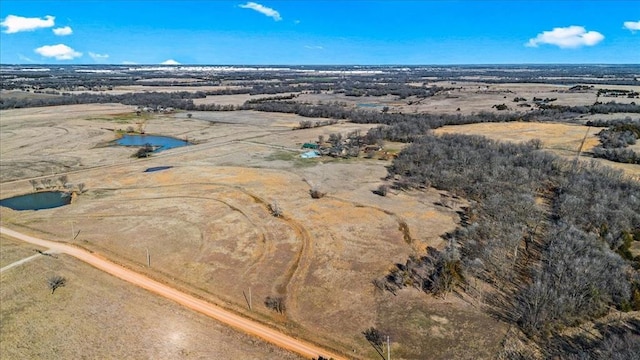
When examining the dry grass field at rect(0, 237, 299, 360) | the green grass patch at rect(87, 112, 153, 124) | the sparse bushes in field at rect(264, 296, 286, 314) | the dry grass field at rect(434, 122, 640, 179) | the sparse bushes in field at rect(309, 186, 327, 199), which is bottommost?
the dry grass field at rect(0, 237, 299, 360)

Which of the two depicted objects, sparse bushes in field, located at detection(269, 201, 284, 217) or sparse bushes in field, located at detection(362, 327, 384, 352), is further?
sparse bushes in field, located at detection(269, 201, 284, 217)

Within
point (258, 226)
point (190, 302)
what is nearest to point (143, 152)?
point (258, 226)

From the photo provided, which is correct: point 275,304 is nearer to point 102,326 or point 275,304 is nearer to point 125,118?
point 102,326

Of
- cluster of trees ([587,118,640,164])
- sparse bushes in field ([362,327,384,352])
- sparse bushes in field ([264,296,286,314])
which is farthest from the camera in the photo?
cluster of trees ([587,118,640,164])

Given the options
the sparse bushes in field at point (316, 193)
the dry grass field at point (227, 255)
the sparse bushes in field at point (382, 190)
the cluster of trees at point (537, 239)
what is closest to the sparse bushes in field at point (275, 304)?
the dry grass field at point (227, 255)

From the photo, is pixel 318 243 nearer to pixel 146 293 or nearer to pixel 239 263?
pixel 239 263

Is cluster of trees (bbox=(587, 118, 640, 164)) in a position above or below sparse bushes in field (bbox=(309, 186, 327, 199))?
above

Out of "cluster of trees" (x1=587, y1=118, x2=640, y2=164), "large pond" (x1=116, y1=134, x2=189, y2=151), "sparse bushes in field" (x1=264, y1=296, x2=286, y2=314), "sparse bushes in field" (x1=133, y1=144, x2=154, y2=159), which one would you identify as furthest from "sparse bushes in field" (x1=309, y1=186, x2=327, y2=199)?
"cluster of trees" (x1=587, y1=118, x2=640, y2=164)

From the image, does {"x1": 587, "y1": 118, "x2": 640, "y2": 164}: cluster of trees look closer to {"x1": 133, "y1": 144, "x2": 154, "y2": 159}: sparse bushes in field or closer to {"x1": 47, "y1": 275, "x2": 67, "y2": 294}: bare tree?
{"x1": 47, "y1": 275, "x2": 67, "y2": 294}: bare tree

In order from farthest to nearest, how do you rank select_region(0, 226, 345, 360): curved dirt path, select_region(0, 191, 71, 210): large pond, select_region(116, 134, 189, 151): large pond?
1. select_region(116, 134, 189, 151): large pond
2. select_region(0, 191, 71, 210): large pond
3. select_region(0, 226, 345, 360): curved dirt path
